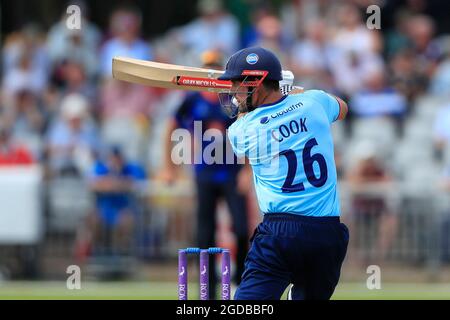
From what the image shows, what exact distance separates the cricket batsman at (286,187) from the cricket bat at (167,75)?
0.67 metres

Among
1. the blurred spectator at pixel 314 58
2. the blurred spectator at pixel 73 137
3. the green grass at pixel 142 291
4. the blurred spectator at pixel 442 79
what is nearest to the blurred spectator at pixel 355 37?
the blurred spectator at pixel 314 58

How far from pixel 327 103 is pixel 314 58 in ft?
29.0

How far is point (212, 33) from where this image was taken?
16.2m

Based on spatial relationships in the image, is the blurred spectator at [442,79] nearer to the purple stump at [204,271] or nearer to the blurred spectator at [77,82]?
the blurred spectator at [77,82]

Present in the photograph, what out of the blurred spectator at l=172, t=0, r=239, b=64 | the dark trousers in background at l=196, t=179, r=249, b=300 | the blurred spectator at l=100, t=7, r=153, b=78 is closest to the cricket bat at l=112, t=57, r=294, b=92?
the dark trousers in background at l=196, t=179, r=249, b=300

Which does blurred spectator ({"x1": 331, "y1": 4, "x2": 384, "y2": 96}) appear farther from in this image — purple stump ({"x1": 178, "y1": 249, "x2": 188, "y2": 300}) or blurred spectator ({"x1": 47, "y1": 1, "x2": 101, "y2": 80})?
purple stump ({"x1": 178, "y1": 249, "x2": 188, "y2": 300})

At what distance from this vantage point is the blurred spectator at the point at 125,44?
16.2 meters

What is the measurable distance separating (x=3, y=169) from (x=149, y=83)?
260 inches

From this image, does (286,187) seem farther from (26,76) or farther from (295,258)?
(26,76)

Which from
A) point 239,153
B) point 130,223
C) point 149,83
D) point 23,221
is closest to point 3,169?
point 23,221

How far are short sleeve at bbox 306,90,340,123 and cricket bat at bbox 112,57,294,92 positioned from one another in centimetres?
74

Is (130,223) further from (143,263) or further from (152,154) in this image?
(152,154)
